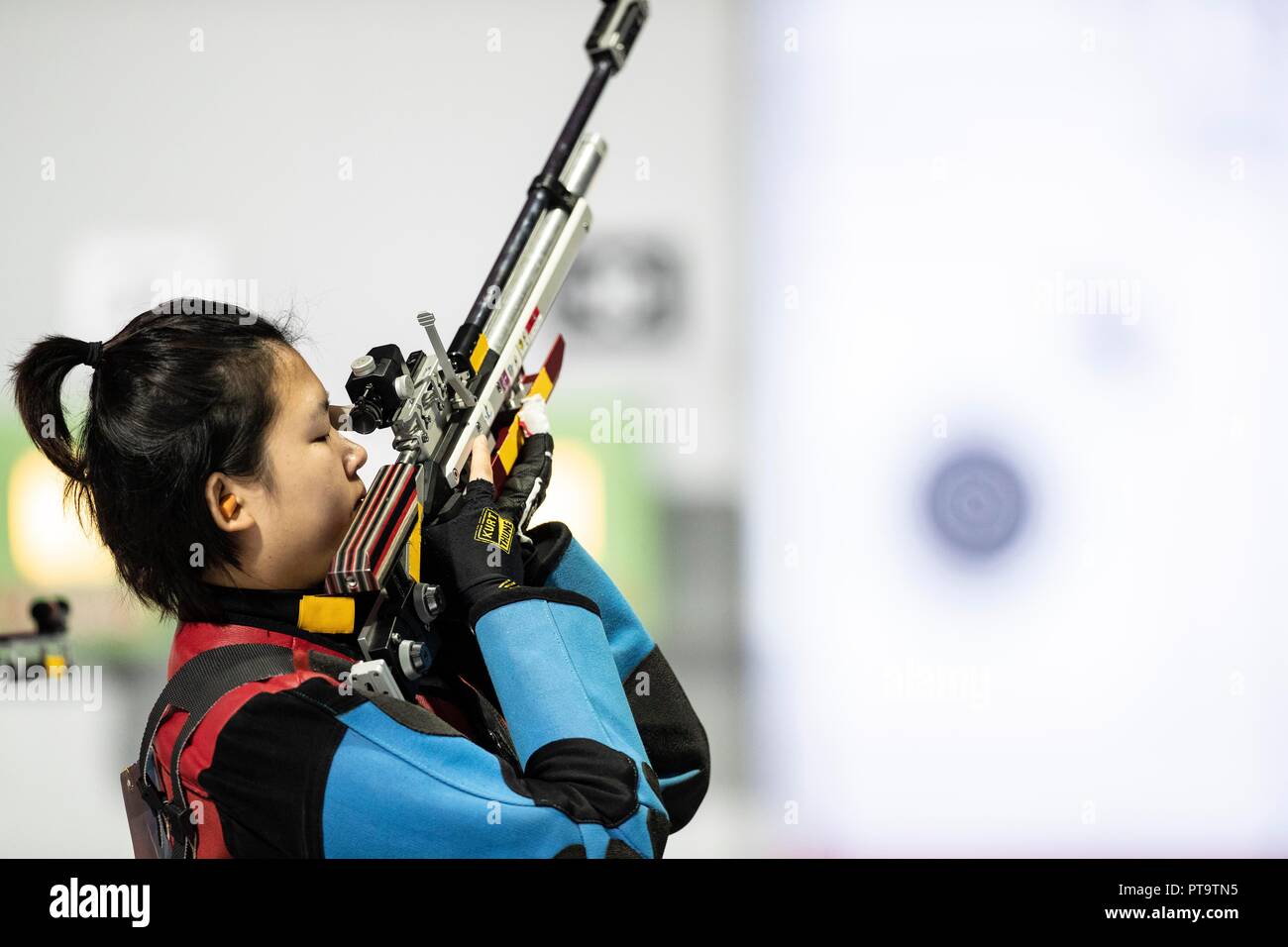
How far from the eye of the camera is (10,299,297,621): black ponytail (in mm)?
759

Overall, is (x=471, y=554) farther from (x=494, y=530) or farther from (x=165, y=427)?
(x=165, y=427)

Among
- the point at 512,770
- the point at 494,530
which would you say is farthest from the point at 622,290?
the point at 512,770

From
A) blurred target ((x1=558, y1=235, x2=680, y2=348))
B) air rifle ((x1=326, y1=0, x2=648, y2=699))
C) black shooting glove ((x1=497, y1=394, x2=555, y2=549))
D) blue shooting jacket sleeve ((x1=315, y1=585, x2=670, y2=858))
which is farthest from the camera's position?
blurred target ((x1=558, y1=235, x2=680, y2=348))

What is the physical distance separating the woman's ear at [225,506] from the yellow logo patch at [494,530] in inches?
6.3

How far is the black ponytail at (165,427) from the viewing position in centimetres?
76

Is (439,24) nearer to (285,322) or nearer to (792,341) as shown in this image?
(792,341)

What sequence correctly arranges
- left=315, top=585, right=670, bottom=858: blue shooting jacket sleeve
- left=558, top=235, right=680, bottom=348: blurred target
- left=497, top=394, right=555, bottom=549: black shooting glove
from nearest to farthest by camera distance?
left=315, top=585, right=670, bottom=858: blue shooting jacket sleeve → left=497, top=394, right=555, bottom=549: black shooting glove → left=558, top=235, right=680, bottom=348: blurred target

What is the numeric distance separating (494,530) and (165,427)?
9.3 inches

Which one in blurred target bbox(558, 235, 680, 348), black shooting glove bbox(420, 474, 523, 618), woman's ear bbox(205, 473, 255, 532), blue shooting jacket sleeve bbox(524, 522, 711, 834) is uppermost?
blurred target bbox(558, 235, 680, 348)

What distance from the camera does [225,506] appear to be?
0.78 meters

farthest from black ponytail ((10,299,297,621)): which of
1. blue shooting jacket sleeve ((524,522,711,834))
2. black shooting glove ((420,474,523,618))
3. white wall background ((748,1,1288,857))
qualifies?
white wall background ((748,1,1288,857))

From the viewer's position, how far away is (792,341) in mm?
2186

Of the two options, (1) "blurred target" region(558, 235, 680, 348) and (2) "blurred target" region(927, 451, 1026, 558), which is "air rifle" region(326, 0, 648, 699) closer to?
(1) "blurred target" region(558, 235, 680, 348)
